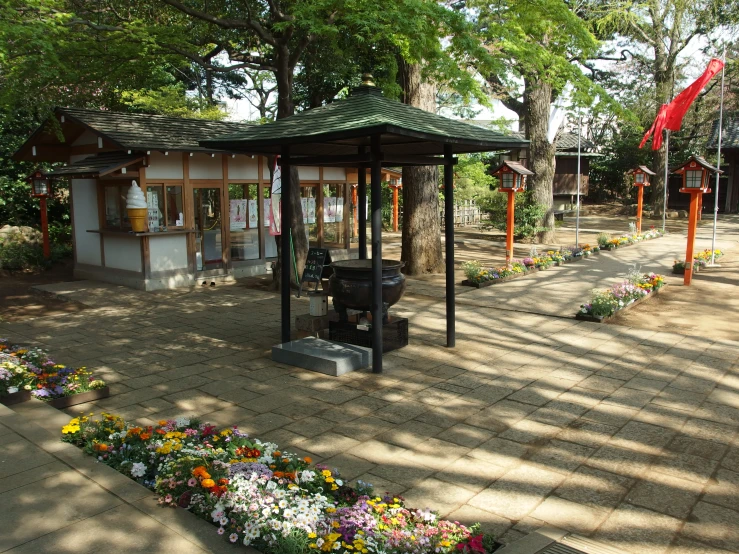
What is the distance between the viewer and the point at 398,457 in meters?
4.56

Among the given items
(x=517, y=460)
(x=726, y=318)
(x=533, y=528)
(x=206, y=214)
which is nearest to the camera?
(x=533, y=528)

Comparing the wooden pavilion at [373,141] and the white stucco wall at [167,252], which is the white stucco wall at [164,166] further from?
the wooden pavilion at [373,141]

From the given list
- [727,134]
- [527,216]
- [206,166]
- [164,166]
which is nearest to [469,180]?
[527,216]

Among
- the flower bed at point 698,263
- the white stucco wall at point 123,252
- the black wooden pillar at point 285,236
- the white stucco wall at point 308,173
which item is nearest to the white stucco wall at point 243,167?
the white stucco wall at point 308,173

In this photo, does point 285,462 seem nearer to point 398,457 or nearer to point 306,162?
point 398,457

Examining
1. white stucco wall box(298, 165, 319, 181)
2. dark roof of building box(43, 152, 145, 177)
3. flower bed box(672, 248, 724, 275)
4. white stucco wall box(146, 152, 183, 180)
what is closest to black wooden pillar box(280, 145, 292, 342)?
dark roof of building box(43, 152, 145, 177)

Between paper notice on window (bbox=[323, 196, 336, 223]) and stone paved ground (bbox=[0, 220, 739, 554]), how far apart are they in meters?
6.83

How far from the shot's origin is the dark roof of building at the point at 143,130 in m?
11.8

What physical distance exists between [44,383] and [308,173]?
10.5m

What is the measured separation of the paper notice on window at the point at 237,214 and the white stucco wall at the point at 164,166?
1.43 metres

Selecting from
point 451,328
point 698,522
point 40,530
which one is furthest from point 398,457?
point 451,328

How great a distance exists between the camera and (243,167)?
13.9 metres

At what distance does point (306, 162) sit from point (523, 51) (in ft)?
16.9

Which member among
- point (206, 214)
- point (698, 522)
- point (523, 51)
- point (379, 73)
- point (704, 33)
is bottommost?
point (698, 522)
